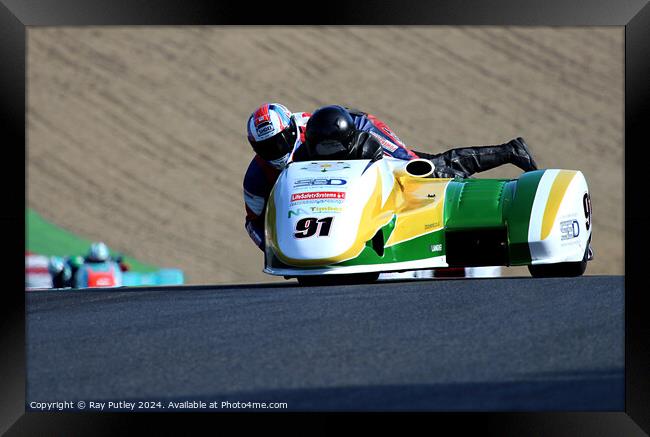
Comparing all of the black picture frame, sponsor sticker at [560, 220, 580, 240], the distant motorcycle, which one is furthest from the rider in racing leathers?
the distant motorcycle

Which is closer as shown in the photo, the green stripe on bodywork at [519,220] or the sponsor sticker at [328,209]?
the sponsor sticker at [328,209]

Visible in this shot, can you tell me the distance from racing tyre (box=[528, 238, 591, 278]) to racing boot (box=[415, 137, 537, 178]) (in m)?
0.70

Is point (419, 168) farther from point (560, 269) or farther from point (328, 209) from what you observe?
point (560, 269)

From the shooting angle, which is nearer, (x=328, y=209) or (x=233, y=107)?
(x=328, y=209)

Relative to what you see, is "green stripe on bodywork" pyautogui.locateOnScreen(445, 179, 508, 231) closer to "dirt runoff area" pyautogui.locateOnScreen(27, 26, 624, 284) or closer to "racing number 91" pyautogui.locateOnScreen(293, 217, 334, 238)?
"racing number 91" pyautogui.locateOnScreen(293, 217, 334, 238)

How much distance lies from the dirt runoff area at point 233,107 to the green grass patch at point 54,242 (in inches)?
35.1

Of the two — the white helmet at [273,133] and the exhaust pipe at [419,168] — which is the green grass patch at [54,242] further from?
the exhaust pipe at [419,168]

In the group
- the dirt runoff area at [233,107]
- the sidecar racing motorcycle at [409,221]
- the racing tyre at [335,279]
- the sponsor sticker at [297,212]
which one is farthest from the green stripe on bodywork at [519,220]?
the dirt runoff area at [233,107]

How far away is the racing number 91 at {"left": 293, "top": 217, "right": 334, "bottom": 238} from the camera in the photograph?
22.7 feet

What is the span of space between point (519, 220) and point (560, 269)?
0.68 meters

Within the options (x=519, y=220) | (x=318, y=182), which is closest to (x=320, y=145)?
(x=318, y=182)

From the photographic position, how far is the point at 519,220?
736 cm

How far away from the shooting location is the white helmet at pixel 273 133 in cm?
805
